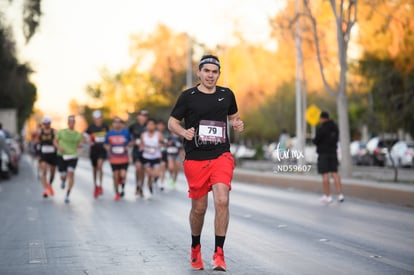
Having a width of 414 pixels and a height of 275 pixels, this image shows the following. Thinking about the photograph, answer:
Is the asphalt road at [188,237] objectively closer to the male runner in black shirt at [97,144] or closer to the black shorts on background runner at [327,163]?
the black shorts on background runner at [327,163]

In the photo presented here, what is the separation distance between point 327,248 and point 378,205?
285 inches

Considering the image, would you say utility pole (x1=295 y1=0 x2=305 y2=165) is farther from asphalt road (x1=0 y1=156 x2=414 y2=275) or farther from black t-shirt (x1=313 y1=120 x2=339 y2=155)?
asphalt road (x1=0 y1=156 x2=414 y2=275)

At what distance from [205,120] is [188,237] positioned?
3.16 metres

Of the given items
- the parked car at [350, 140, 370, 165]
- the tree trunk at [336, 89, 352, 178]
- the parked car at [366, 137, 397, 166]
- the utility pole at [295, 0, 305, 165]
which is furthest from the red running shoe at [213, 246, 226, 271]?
the parked car at [350, 140, 370, 165]

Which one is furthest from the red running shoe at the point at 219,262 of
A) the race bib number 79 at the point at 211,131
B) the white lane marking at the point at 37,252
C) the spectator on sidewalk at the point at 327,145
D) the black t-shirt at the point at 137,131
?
the black t-shirt at the point at 137,131

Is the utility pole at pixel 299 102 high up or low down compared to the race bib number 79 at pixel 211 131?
up

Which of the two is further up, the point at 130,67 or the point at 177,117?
the point at 130,67

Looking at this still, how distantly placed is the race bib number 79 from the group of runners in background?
1011cm

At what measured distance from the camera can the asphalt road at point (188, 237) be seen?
840 centimetres

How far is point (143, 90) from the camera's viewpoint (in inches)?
2928

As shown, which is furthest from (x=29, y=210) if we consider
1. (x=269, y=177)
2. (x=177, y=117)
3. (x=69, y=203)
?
(x=269, y=177)

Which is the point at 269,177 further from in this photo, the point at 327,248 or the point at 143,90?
the point at 143,90

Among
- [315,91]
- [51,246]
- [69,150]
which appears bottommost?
[51,246]

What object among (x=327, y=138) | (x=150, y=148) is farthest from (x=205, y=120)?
(x=150, y=148)
